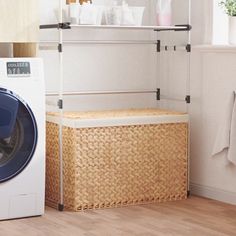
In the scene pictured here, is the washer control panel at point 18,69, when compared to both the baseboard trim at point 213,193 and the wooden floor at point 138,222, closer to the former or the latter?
the wooden floor at point 138,222

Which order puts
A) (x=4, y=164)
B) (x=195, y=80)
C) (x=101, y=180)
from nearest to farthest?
(x=4, y=164) < (x=101, y=180) < (x=195, y=80)

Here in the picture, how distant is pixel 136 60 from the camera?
456 cm

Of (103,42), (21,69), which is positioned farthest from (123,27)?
(21,69)

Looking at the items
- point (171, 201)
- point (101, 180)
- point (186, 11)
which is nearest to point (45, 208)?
point (101, 180)

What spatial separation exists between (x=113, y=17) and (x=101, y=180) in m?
0.93

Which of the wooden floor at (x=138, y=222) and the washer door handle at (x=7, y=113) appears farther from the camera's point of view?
the washer door handle at (x=7, y=113)

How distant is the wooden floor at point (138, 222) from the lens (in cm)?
346

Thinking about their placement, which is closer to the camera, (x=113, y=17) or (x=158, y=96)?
(x=113, y=17)

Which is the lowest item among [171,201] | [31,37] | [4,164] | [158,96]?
[171,201]

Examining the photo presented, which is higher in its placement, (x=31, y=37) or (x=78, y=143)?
(x=31, y=37)

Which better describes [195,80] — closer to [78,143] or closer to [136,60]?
[136,60]

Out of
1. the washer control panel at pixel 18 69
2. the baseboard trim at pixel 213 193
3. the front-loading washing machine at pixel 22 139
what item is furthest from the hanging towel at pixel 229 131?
the washer control panel at pixel 18 69

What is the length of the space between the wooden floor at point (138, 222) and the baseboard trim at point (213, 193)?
2.8 inches

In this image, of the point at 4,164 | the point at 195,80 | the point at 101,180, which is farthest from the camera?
the point at 195,80
